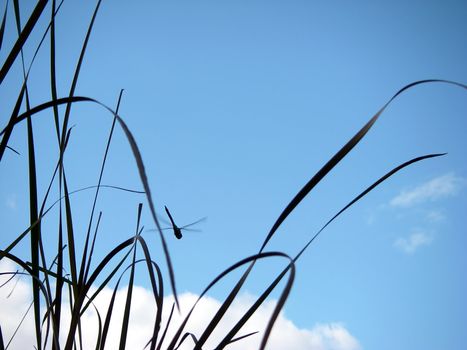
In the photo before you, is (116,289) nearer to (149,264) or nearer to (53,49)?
(149,264)

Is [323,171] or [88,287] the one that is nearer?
[323,171]

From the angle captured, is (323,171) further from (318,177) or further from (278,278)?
(278,278)

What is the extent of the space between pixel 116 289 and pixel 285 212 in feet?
1.13

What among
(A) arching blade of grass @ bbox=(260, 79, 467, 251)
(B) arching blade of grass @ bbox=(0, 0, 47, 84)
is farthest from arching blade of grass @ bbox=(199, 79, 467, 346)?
(B) arching blade of grass @ bbox=(0, 0, 47, 84)

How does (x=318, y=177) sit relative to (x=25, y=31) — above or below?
below

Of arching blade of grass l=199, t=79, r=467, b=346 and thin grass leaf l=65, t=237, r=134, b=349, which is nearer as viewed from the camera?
arching blade of grass l=199, t=79, r=467, b=346

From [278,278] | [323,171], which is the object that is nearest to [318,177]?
[323,171]

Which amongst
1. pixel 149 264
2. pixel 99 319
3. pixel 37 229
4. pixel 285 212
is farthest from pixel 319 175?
pixel 99 319

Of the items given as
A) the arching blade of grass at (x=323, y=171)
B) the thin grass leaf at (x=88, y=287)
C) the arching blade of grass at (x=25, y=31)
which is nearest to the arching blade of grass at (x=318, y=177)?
the arching blade of grass at (x=323, y=171)

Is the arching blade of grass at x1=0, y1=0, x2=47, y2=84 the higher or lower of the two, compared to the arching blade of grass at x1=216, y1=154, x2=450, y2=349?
higher

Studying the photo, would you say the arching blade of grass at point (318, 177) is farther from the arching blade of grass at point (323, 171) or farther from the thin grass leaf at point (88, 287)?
the thin grass leaf at point (88, 287)

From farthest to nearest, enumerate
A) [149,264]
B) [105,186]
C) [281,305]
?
[105,186], [149,264], [281,305]

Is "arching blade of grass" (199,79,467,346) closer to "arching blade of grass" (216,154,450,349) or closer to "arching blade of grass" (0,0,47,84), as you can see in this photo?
"arching blade of grass" (216,154,450,349)

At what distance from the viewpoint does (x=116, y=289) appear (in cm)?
59
